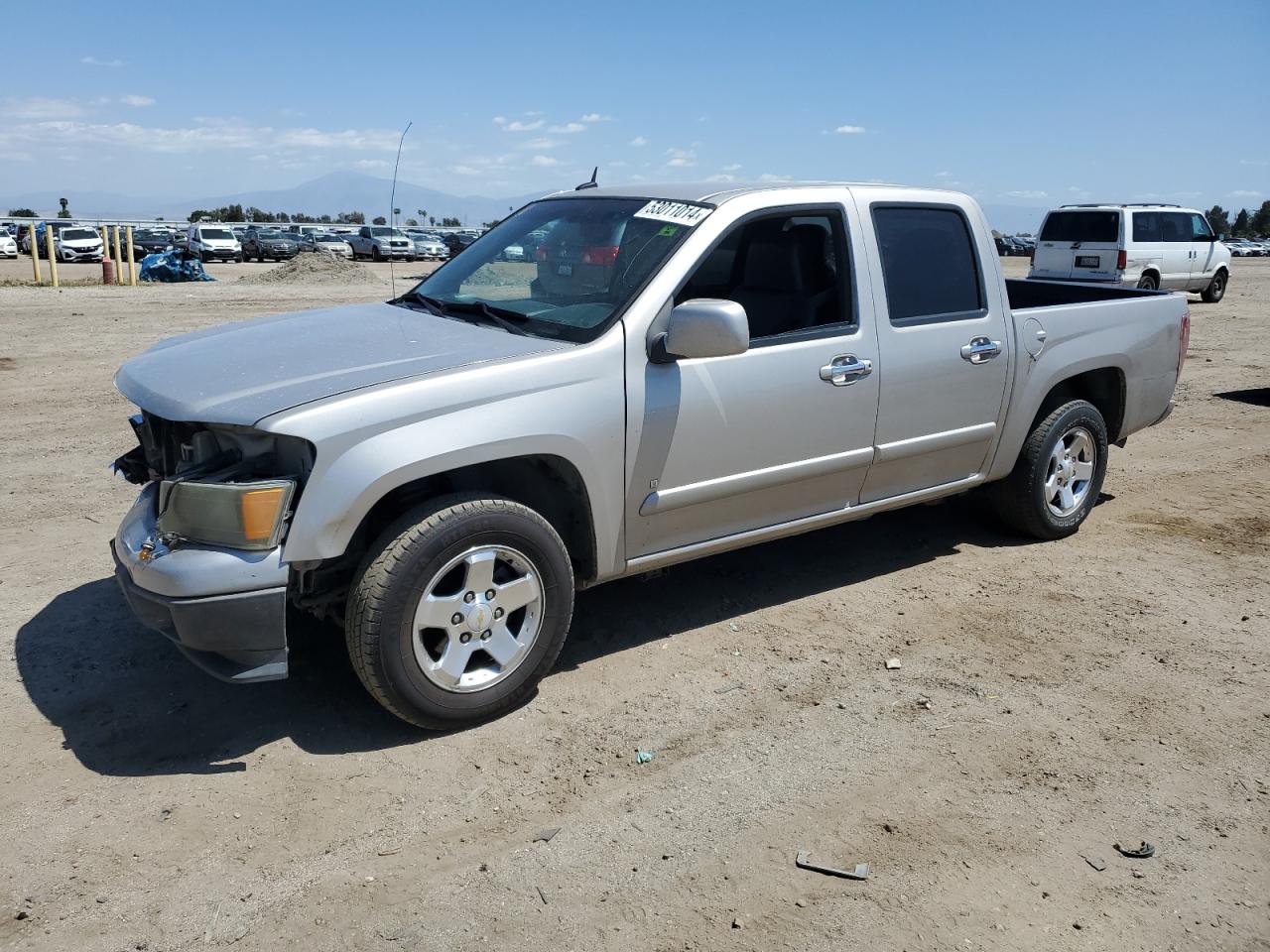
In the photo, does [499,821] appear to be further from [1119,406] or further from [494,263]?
[1119,406]

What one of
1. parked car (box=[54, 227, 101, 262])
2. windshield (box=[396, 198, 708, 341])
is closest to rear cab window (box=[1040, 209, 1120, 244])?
windshield (box=[396, 198, 708, 341])

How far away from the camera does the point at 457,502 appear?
Answer: 3.64 meters

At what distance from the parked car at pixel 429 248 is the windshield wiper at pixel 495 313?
42.4m

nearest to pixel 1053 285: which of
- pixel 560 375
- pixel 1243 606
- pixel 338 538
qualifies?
pixel 1243 606

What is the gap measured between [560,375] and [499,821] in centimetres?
153

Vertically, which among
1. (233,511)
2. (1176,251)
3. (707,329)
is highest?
(1176,251)

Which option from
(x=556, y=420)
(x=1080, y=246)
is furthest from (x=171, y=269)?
(x=556, y=420)

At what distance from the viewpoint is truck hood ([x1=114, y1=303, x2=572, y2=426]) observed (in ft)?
11.5

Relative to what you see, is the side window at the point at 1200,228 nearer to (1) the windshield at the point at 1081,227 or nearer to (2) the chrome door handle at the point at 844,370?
(1) the windshield at the point at 1081,227

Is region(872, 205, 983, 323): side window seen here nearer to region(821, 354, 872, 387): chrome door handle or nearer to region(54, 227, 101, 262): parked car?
region(821, 354, 872, 387): chrome door handle

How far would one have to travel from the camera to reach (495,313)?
174 inches

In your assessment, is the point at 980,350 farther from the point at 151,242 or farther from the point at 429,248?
the point at 151,242

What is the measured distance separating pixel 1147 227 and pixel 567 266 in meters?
18.7

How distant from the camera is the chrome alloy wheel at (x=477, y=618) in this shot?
3.65 m
